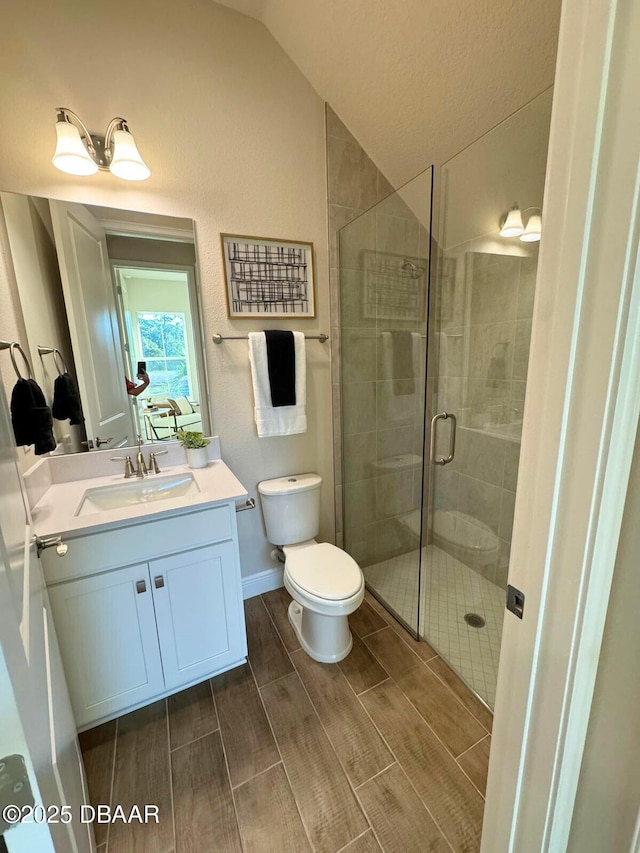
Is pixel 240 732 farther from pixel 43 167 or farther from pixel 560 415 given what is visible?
pixel 43 167

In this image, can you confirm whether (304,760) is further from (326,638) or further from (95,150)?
(95,150)

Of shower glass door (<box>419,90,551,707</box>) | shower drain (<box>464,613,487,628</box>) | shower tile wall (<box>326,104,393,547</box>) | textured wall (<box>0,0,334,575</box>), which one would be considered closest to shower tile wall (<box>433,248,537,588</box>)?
shower glass door (<box>419,90,551,707</box>)

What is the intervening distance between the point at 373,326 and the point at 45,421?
63.4 inches

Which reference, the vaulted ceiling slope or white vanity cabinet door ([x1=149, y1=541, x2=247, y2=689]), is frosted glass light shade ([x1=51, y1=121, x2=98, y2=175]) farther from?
white vanity cabinet door ([x1=149, y1=541, x2=247, y2=689])

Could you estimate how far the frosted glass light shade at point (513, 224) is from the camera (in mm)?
1646

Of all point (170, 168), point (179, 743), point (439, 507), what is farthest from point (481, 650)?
point (170, 168)

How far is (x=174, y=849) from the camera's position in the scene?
1041mm

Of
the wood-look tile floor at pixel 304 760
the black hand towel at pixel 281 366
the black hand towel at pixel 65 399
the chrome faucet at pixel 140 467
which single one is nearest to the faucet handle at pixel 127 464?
the chrome faucet at pixel 140 467

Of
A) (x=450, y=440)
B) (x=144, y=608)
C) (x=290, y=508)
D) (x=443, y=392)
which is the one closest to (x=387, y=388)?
(x=443, y=392)

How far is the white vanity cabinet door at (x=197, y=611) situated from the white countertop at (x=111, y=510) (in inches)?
7.8

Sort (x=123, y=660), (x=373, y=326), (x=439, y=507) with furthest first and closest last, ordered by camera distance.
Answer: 1. (x=439, y=507)
2. (x=373, y=326)
3. (x=123, y=660)

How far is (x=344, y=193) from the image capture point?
6.48 feet

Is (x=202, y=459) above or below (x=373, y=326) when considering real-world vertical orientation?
below

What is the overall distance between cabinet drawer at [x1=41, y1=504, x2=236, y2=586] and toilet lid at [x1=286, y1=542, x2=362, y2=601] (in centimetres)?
40
